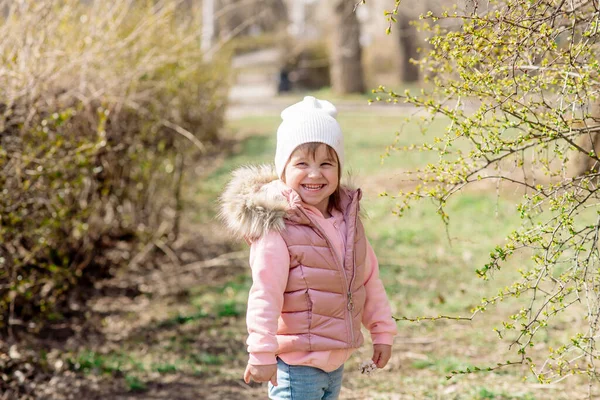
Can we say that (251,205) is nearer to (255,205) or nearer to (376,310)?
(255,205)


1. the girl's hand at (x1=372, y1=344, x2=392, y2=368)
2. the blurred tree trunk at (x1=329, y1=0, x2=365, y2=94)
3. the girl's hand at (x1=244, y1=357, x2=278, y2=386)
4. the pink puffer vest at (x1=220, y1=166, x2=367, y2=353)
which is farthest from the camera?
the blurred tree trunk at (x1=329, y1=0, x2=365, y2=94)

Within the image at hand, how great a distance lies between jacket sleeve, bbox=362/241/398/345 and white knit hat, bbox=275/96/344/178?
1.51 ft

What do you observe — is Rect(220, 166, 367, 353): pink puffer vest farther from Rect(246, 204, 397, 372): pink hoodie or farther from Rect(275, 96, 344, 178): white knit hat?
Rect(275, 96, 344, 178): white knit hat

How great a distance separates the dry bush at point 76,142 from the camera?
424 cm

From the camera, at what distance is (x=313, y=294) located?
2730 millimetres

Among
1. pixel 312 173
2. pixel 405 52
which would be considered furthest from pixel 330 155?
pixel 405 52

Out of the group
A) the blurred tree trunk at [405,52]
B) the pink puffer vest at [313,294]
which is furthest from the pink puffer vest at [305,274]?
the blurred tree trunk at [405,52]

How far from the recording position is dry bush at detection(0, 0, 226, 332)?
13.9 ft

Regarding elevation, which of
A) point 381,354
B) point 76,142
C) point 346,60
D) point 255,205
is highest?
point 346,60

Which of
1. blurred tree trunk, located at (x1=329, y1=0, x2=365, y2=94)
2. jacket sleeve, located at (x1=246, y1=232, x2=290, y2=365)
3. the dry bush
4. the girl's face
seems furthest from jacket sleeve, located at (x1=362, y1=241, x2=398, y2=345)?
blurred tree trunk, located at (x1=329, y1=0, x2=365, y2=94)

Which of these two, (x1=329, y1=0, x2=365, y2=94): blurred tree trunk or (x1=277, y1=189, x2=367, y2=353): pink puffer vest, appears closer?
(x1=277, y1=189, x2=367, y2=353): pink puffer vest

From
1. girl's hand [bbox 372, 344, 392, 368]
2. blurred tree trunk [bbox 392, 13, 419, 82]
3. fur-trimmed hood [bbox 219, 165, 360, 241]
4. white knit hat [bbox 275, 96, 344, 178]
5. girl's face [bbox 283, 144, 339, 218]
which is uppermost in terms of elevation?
blurred tree trunk [bbox 392, 13, 419, 82]

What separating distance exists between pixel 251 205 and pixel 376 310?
704 mm

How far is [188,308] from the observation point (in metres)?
5.93
